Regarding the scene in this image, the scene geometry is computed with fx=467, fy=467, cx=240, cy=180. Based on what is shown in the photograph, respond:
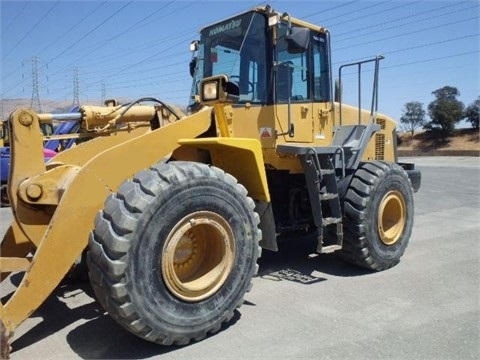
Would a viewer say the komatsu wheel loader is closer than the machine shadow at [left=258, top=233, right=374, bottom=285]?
Yes

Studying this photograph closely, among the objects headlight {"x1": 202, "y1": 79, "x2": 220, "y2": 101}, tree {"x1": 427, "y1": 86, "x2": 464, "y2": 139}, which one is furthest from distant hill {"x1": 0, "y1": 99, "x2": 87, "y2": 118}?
tree {"x1": 427, "y1": 86, "x2": 464, "y2": 139}

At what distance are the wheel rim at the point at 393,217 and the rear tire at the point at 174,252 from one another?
2537mm

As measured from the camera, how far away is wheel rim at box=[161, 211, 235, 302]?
137 inches

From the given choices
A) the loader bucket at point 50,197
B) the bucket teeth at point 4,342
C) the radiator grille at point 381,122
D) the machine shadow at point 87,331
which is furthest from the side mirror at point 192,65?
the bucket teeth at point 4,342

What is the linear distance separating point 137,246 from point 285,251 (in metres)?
3.62

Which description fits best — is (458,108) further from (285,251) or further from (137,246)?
(137,246)

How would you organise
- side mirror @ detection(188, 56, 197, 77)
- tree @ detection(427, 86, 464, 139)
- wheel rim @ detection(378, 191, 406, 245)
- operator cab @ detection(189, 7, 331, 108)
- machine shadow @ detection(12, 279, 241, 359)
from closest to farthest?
machine shadow @ detection(12, 279, 241, 359) → operator cab @ detection(189, 7, 331, 108) → wheel rim @ detection(378, 191, 406, 245) → side mirror @ detection(188, 56, 197, 77) → tree @ detection(427, 86, 464, 139)

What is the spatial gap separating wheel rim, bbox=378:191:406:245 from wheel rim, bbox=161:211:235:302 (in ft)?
8.84

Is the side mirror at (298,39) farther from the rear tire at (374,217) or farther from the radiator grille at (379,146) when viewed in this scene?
the radiator grille at (379,146)

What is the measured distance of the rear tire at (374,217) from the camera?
17.6 ft

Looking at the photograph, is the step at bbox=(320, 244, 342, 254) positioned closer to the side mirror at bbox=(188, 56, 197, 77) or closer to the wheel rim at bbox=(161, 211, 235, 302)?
the wheel rim at bbox=(161, 211, 235, 302)

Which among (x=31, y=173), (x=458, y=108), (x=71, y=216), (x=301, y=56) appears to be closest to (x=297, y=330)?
(x=71, y=216)

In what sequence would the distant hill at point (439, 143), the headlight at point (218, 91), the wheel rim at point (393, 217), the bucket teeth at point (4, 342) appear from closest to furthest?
1. the bucket teeth at point (4, 342)
2. the headlight at point (218, 91)
3. the wheel rim at point (393, 217)
4. the distant hill at point (439, 143)

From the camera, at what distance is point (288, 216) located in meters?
5.78
